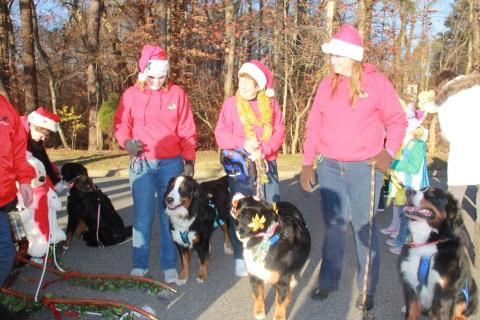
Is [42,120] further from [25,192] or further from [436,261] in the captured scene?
[436,261]

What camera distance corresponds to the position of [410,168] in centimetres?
514

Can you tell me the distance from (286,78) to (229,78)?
2346 mm

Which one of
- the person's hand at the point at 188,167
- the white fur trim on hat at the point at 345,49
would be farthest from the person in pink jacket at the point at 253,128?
the white fur trim on hat at the point at 345,49

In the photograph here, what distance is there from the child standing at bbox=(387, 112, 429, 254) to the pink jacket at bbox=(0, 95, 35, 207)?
3999 millimetres

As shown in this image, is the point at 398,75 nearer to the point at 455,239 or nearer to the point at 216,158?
the point at 216,158

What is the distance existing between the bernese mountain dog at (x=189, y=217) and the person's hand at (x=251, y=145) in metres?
0.63

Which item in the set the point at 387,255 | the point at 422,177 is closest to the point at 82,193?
the point at 387,255

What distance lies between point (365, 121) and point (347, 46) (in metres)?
0.61

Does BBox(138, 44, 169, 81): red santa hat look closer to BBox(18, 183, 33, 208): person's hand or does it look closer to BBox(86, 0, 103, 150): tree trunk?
BBox(18, 183, 33, 208): person's hand

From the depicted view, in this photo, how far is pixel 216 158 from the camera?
13320 mm

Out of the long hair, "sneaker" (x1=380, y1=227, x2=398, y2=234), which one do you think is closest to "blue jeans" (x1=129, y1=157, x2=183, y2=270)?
the long hair

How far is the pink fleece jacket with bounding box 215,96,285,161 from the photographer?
171 inches

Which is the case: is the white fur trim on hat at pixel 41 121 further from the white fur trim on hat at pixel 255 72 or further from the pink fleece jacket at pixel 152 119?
the white fur trim on hat at pixel 255 72

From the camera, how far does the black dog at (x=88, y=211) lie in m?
5.52
